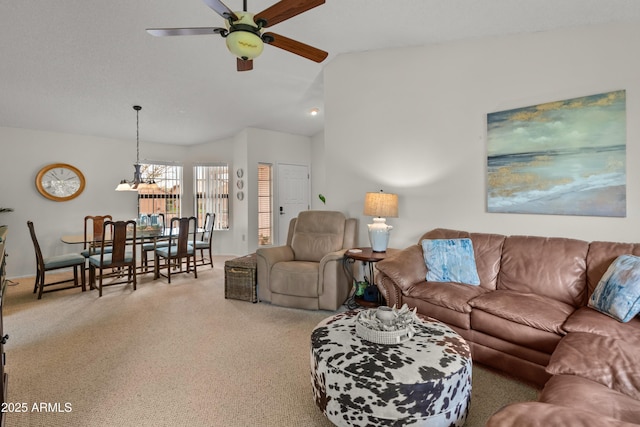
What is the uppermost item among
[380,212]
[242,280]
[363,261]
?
[380,212]

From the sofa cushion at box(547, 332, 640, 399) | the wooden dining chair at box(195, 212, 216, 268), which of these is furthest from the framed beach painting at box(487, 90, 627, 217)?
the wooden dining chair at box(195, 212, 216, 268)

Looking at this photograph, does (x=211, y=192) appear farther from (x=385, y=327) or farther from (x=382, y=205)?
(x=385, y=327)

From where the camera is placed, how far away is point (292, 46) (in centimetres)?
239

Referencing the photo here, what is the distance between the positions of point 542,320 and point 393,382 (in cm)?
123

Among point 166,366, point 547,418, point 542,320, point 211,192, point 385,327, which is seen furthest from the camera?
point 211,192

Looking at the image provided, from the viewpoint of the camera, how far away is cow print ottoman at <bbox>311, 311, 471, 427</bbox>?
1.41m

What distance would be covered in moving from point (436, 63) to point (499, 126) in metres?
1.00

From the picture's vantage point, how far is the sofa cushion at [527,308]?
2.00 meters

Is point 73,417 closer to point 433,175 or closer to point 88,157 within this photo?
point 433,175

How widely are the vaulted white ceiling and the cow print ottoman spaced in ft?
8.96

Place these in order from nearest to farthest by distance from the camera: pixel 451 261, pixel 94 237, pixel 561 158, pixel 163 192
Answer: pixel 561 158 < pixel 451 261 < pixel 94 237 < pixel 163 192

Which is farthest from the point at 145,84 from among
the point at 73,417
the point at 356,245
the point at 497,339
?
the point at 497,339

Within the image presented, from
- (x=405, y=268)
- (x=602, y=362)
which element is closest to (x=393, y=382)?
(x=602, y=362)

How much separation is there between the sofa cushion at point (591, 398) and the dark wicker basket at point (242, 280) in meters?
3.02
